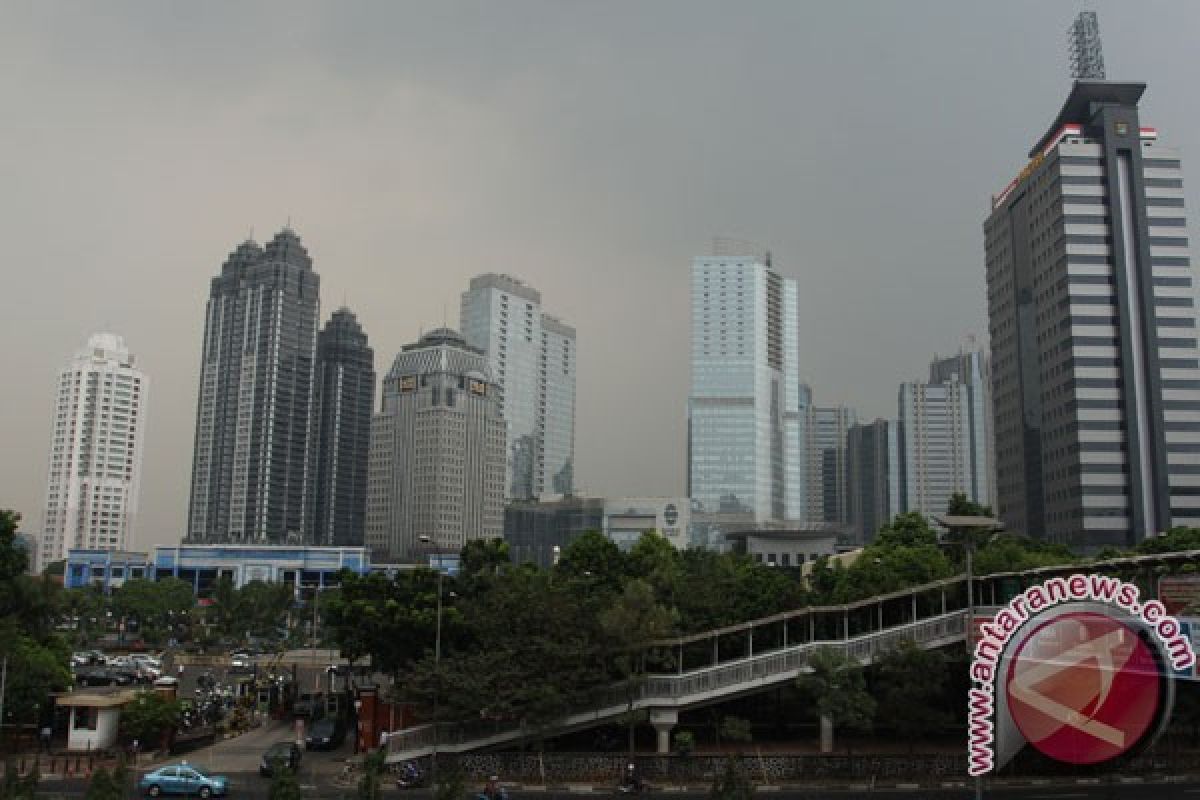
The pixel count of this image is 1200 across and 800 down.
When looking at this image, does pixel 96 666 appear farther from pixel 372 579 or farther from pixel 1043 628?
pixel 1043 628

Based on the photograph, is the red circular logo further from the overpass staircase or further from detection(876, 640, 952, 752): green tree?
the overpass staircase

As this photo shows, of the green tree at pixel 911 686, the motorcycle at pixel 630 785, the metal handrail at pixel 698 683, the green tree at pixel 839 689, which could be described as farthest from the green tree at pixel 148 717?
the green tree at pixel 911 686

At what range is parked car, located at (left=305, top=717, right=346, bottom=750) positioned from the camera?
4812cm

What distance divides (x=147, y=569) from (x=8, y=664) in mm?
133786

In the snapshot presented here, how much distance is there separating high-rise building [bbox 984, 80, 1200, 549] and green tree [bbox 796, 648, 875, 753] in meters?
83.3

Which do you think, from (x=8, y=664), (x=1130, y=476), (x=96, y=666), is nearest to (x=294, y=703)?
(x=8, y=664)

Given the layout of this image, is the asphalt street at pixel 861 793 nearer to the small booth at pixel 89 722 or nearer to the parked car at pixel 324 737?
the small booth at pixel 89 722

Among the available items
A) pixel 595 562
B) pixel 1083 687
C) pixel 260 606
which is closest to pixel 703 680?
pixel 595 562

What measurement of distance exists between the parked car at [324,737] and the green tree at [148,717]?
623 cm

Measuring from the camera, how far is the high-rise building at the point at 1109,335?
361ft

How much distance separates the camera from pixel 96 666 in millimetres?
81188

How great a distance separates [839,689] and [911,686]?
2574mm

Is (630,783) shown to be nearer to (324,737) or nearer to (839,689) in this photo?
(839,689)

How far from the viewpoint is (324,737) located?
48156 millimetres
